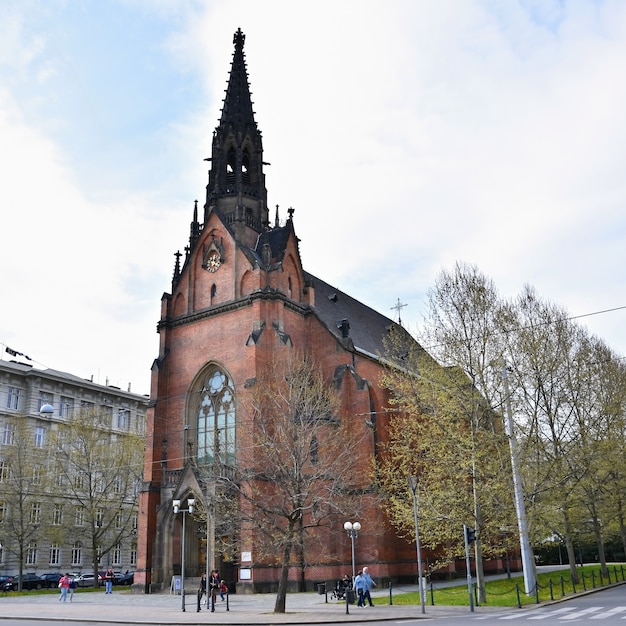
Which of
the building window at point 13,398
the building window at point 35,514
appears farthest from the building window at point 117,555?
the building window at point 35,514

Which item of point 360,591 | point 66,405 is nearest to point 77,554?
point 66,405

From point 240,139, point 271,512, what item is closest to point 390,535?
point 271,512

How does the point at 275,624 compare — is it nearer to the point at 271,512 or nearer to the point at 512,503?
the point at 271,512

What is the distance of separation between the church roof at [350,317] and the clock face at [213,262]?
6007 millimetres

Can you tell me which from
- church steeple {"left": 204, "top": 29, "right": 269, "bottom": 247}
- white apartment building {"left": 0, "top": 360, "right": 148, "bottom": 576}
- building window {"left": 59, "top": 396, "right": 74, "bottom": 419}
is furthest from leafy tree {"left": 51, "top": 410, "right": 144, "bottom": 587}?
church steeple {"left": 204, "top": 29, "right": 269, "bottom": 247}

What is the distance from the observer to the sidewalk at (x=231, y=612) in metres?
21.2

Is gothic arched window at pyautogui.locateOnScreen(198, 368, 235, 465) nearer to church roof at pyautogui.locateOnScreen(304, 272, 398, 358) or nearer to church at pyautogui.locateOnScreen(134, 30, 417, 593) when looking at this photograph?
church at pyautogui.locateOnScreen(134, 30, 417, 593)

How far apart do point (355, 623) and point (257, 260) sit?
78.3ft

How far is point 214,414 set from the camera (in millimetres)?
38875

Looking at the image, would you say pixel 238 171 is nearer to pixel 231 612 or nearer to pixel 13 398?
pixel 231 612

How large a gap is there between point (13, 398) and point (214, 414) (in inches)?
1294

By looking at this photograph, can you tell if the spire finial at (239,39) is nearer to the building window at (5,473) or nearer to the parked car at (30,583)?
the building window at (5,473)

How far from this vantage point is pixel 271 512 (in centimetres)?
2612

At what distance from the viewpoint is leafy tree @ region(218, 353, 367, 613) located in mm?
26125
